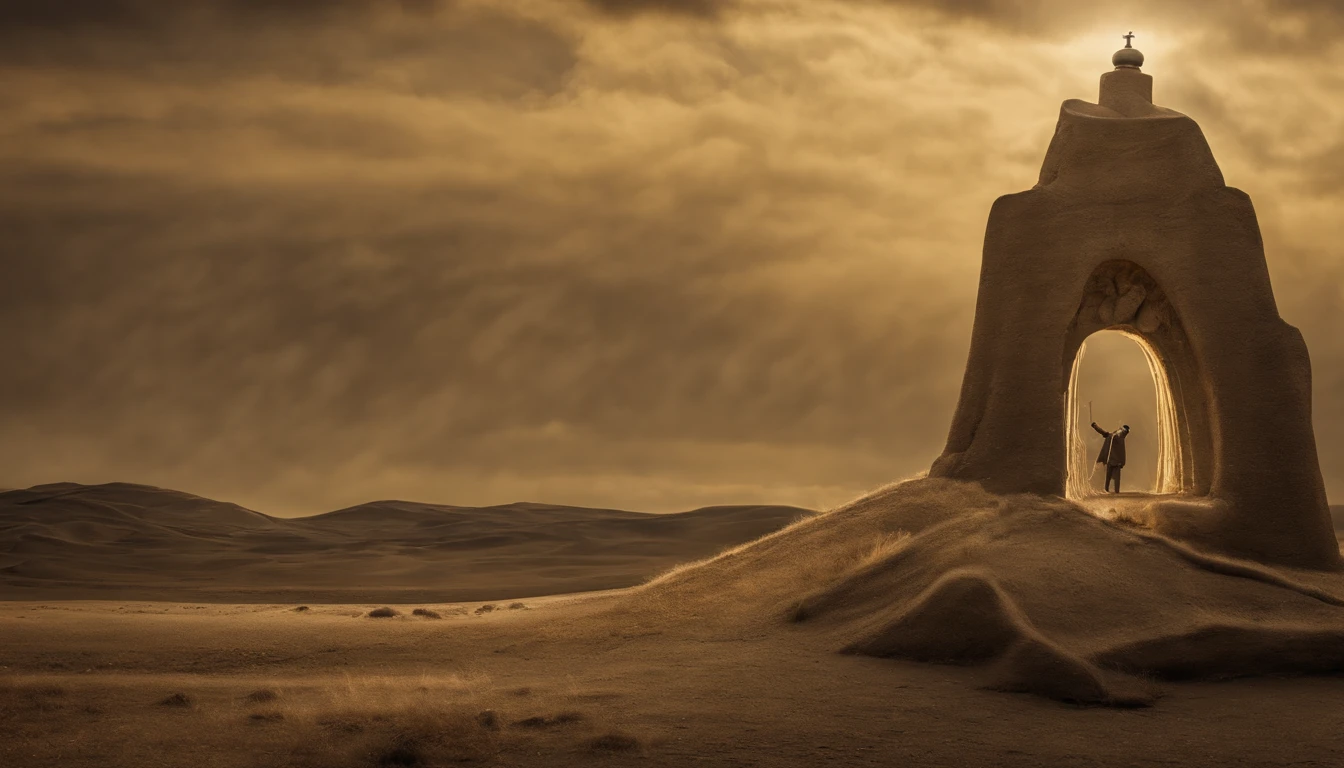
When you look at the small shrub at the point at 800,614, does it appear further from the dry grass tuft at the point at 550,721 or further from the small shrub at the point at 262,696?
the small shrub at the point at 262,696

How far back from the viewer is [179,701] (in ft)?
40.5

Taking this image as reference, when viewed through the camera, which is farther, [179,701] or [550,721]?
[179,701]

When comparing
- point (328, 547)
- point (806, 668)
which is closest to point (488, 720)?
point (806, 668)

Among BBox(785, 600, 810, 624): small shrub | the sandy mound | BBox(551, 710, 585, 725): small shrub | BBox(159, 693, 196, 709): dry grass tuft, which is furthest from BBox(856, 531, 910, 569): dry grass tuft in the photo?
BBox(159, 693, 196, 709): dry grass tuft

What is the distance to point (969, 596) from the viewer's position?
13.7 meters

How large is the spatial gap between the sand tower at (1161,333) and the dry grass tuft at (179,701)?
11.3 meters

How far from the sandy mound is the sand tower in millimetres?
868

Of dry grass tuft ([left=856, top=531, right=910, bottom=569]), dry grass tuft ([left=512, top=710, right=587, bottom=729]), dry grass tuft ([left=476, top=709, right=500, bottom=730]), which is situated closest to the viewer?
dry grass tuft ([left=476, top=709, right=500, bottom=730])

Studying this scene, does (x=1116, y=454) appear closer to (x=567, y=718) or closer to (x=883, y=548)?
(x=883, y=548)

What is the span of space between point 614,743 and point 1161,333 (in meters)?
12.6

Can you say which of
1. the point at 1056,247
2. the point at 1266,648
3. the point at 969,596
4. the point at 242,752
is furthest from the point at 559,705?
the point at 1056,247

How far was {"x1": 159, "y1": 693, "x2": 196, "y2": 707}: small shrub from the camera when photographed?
12.3 m

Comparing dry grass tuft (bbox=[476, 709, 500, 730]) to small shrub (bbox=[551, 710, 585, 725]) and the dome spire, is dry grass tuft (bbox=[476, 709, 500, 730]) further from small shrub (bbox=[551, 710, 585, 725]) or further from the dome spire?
the dome spire

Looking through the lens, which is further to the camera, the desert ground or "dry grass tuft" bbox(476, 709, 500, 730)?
"dry grass tuft" bbox(476, 709, 500, 730)
